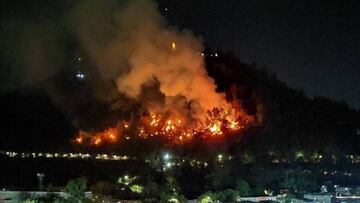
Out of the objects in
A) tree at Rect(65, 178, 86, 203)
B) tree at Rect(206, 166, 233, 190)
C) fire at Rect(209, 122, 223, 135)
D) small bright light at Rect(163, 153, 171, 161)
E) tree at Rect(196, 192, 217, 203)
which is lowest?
tree at Rect(196, 192, 217, 203)

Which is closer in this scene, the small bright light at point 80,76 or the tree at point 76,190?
the tree at point 76,190

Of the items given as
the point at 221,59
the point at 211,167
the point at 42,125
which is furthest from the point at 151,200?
the point at 221,59

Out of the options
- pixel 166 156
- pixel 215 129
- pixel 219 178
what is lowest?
pixel 219 178

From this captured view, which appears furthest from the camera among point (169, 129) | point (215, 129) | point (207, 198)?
point (215, 129)

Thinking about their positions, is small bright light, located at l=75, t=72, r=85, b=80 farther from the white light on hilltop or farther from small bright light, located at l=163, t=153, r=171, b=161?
small bright light, located at l=163, t=153, r=171, b=161

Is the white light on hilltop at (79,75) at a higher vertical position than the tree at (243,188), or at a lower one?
higher

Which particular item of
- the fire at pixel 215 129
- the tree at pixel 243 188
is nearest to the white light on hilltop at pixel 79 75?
the fire at pixel 215 129

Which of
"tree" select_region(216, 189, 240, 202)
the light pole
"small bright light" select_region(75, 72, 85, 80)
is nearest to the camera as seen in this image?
"tree" select_region(216, 189, 240, 202)

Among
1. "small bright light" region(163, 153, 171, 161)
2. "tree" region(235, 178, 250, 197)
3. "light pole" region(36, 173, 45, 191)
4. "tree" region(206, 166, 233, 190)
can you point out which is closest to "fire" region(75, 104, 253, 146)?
"small bright light" region(163, 153, 171, 161)

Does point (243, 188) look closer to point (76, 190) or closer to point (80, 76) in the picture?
point (76, 190)

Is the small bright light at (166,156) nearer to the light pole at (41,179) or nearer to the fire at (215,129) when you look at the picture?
the fire at (215,129)

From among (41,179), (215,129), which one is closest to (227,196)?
(41,179)

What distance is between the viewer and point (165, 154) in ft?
64.4

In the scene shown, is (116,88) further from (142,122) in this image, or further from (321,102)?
(321,102)
